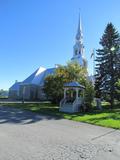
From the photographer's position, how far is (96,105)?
1066 inches

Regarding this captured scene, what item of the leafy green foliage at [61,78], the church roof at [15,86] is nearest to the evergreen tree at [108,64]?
the leafy green foliage at [61,78]

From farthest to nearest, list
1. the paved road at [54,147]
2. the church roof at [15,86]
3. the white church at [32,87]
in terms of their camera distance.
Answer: the church roof at [15,86] < the white church at [32,87] < the paved road at [54,147]

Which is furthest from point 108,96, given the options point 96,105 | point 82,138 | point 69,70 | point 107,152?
point 107,152

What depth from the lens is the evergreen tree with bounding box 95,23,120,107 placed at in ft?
101

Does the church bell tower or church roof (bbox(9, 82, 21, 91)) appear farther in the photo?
the church bell tower

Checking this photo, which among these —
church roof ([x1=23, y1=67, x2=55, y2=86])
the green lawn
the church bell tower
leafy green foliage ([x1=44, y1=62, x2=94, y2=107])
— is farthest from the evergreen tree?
the church bell tower

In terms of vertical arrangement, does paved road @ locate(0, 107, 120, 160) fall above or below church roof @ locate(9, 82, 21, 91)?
below

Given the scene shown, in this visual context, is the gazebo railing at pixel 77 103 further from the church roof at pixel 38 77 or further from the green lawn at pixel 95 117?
the church roof at pixel 38 77

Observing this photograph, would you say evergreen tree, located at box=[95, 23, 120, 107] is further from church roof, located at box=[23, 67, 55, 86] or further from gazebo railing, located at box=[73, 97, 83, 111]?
church roof, located at box=[23, 67, 55, 86]

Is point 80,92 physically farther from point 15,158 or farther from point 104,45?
point 15,158

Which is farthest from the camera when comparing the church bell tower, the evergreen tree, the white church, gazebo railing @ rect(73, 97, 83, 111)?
the church bell tower

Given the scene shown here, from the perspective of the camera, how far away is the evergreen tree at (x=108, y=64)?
30.8 meters

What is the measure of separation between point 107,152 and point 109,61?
2489cm

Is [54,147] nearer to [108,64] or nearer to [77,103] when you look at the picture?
[77,103]
